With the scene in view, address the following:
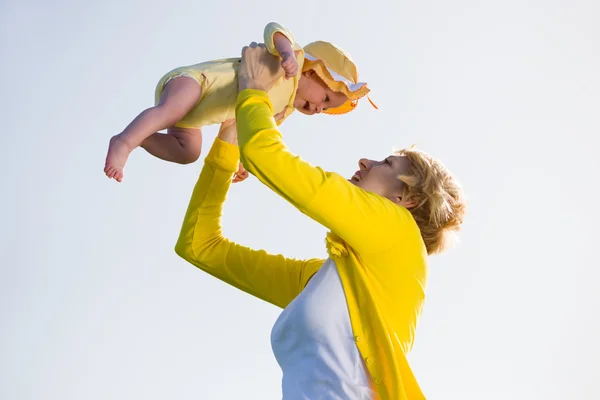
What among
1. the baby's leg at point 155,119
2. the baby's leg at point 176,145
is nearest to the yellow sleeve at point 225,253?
the baby's leg at point 176,145

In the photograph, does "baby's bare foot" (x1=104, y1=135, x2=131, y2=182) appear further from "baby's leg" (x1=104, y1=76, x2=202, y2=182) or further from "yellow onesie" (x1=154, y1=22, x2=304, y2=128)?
"yellow onesie" (x1=154, y1=22, x2=304, y2=128)

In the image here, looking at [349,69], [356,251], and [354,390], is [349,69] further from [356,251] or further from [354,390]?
[354,390]

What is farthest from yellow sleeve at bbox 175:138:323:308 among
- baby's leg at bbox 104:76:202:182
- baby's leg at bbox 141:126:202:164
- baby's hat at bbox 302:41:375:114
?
baby's hat at bbox 302:41:375:114

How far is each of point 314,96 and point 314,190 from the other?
1.92 feet

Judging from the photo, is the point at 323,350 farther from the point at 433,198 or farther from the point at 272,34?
the point at 272,34

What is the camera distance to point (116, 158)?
166cm

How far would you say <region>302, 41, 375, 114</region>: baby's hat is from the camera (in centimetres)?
192

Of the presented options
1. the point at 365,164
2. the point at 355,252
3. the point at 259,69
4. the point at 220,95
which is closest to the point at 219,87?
the point at 220,95

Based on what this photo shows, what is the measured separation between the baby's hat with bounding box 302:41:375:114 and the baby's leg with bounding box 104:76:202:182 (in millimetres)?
343

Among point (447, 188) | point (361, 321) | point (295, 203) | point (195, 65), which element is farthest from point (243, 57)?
point (361, 321)

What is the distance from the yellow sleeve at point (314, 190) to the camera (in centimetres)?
147

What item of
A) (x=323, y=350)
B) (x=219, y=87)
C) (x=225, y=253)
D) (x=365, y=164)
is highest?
(x=219, y=87)

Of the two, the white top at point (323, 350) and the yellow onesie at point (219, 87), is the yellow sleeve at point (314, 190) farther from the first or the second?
the yellow onesie at point (219, 87)

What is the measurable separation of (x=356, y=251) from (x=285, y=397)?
39 cm
